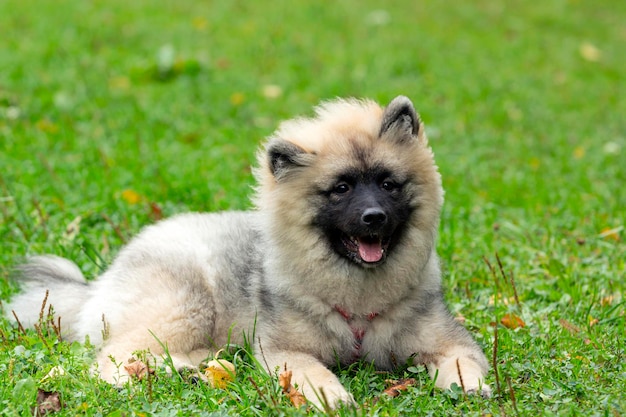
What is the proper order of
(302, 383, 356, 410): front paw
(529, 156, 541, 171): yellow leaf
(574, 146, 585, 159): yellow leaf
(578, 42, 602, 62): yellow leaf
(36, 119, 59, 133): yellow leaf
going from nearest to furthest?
A: 1. (302, 383, 356, 410): front paw
2. (36, 119, 59, 133): yellow leaf
3. (529, 156, 541, 171): yellow leaf
4. (574, 146, 585, 159): yellow leaf
5. (578, 42, 602, 62): yellow leaf

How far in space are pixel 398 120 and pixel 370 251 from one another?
26.9 inches

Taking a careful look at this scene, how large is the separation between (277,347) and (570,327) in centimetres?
171

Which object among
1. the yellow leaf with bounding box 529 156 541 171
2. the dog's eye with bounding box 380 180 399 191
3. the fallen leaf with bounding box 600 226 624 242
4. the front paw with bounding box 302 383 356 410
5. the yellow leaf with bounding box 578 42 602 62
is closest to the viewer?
the front paw with bounding box 302 383 356 410

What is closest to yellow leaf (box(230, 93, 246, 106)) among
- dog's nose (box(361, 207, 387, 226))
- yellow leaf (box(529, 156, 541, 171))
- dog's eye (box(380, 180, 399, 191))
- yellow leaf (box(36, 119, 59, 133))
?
yellow leaf (box(36, 119, 59, 133))

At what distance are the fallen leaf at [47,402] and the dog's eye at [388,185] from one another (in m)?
1.84

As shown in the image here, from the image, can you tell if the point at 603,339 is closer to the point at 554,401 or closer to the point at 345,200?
the point at 554,401

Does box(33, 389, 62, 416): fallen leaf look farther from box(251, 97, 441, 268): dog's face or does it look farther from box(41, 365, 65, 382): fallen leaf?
box(251, 97, 441, 268): dog's face

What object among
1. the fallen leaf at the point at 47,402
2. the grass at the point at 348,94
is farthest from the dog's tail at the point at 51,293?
the fallen leaf at the point at 47,402

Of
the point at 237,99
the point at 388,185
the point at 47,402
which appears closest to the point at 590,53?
the point at 237,99

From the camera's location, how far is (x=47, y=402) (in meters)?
3.79

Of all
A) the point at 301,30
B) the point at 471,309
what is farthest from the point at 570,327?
the point at 301,30

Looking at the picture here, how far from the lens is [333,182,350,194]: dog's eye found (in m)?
4.16

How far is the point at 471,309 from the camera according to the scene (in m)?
5.19

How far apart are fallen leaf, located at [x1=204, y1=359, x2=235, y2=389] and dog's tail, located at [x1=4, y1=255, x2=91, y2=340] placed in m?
1.04
